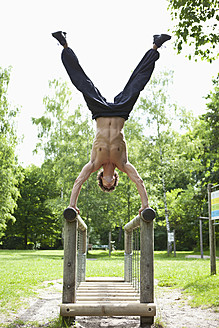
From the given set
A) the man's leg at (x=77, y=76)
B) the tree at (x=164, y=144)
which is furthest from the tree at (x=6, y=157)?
the man's leg at (x=77, y=76)

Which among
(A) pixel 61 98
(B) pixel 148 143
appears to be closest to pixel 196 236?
(B) pixel 148 143

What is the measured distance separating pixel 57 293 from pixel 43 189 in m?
30.4

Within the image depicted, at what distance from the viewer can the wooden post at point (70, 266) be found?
148 inches

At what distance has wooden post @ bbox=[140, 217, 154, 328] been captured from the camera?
12.3ft

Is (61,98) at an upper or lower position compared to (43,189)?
upper

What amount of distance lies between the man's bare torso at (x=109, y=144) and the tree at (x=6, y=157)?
19.2m

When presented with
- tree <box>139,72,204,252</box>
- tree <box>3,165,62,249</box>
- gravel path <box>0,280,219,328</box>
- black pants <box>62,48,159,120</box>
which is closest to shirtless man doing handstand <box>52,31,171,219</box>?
black pants <box>62,48,159,120</box>

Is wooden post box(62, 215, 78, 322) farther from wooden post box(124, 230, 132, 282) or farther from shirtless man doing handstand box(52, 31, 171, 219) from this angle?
wooden post box(124, 230, 132, 282)

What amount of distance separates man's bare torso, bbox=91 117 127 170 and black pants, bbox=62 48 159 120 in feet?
0.30

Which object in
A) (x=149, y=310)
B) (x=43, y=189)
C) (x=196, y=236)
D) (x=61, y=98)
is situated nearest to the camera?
(x=149, y=310)

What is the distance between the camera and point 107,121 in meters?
3.98

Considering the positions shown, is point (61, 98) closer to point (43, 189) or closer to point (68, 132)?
point (68, 132)

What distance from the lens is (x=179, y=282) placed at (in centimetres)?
761

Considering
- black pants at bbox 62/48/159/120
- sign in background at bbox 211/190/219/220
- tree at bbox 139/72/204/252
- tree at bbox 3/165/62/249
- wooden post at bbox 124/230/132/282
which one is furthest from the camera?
tree at bbox 3/165/62/249
